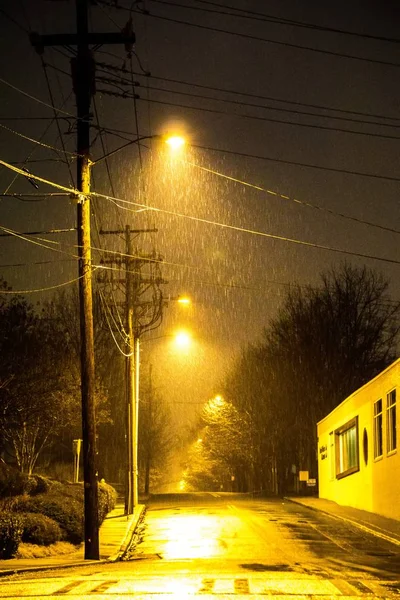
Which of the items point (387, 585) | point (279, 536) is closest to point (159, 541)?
point (279, 536)

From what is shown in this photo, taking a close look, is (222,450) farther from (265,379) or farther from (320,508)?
(320,508)

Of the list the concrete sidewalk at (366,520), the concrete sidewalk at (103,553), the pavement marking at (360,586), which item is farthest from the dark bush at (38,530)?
the concrete sidewalk at (366,520)

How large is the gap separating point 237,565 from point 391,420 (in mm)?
14419

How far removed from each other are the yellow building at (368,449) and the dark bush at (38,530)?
41.1 feet

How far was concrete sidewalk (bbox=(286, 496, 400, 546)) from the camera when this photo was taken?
85.4ft

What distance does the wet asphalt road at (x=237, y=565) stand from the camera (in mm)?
13445

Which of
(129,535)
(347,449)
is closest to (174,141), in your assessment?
(129,535)

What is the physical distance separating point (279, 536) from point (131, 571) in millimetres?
8491

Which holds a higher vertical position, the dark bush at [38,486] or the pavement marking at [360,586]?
the dark bush at [38,486]

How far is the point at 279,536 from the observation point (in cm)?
2453

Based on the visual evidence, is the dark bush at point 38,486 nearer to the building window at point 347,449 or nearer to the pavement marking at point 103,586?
the pavement marking at point 103,586

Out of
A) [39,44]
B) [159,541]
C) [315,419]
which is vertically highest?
[39,44]

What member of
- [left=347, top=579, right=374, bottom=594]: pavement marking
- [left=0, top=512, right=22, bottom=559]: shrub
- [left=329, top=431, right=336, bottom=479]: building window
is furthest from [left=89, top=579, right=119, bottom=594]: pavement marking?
[left=329, top=431, right=336, bottom=479]: building window

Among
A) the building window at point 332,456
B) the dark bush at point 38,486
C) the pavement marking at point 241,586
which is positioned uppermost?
the building window at point 332,456
